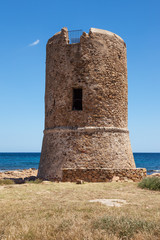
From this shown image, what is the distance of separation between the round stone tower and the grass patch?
21.0 feet

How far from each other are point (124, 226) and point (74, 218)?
98 cm

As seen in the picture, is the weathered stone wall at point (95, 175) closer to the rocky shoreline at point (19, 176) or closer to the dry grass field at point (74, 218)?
the dry grass field at point (74, 218)

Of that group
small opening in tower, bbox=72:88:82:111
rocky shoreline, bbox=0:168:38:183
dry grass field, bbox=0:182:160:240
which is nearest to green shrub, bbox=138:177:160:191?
dry grass field, bbox=0:182:160:240

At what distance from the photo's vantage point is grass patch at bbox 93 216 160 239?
3.88 meters

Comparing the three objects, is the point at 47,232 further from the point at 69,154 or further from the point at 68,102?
the point at 68,102

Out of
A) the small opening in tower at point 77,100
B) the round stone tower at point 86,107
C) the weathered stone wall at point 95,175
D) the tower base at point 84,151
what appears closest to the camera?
the weathered stone wall at point 95,175

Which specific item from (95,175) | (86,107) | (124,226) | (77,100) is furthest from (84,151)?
(124,226)

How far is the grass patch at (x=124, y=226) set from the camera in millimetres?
3875

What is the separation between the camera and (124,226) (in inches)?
159

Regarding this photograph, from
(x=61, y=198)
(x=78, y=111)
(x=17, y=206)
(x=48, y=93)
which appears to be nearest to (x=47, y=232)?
(x=17, y=206)

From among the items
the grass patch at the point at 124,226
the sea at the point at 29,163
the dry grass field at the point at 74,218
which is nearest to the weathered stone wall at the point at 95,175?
the dry grass field at the point at 74,218

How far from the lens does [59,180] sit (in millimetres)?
10812

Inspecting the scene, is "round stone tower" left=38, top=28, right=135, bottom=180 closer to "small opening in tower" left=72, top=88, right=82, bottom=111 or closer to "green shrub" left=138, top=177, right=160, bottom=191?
"small opening in tower" left=72, top=88, right=82, bottom=111

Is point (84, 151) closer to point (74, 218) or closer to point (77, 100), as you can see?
point (77, 100)
